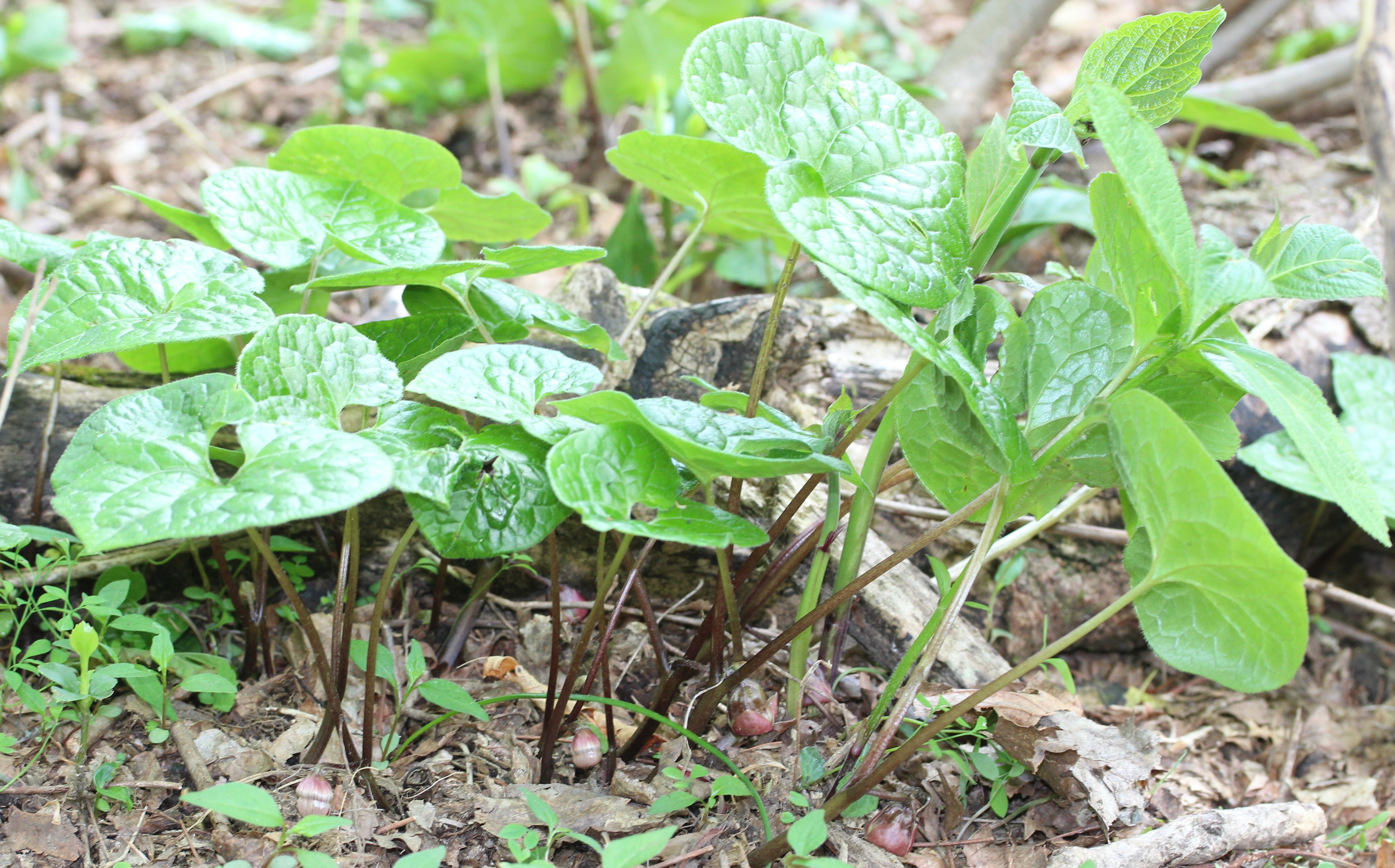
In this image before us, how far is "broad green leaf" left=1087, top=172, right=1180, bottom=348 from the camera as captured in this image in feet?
3.13

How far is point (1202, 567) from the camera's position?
0.91 metres

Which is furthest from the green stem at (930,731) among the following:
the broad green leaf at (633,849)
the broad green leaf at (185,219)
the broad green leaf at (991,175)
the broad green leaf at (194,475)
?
the broad green leaf at (185,219)

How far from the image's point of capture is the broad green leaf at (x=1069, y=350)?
1.03 metres

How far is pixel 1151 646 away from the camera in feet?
3.18

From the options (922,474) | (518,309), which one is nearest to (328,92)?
(518,309)

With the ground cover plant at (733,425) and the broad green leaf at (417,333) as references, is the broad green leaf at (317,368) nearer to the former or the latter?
the ground cover plant at (733,425)

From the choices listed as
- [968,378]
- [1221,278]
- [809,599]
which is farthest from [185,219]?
[1221,278]

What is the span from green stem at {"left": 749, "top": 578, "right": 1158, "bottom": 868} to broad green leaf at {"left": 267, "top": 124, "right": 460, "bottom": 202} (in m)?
1.19

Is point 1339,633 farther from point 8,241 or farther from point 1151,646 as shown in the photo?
point 8,241

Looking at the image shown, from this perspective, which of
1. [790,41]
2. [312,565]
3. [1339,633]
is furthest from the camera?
[1339,633]

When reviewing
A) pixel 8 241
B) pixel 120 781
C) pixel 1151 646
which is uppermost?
pixel 8 241

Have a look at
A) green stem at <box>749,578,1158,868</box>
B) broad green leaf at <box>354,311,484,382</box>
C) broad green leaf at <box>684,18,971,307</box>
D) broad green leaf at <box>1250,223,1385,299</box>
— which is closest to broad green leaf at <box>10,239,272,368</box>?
broad green leaf at <box>354,311,484,382</box>

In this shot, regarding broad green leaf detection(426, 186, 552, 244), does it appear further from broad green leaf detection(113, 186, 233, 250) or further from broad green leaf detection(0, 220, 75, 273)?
broad green leaf detection(0, 220, 75, 273)

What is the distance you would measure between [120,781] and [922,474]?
1.18 m
